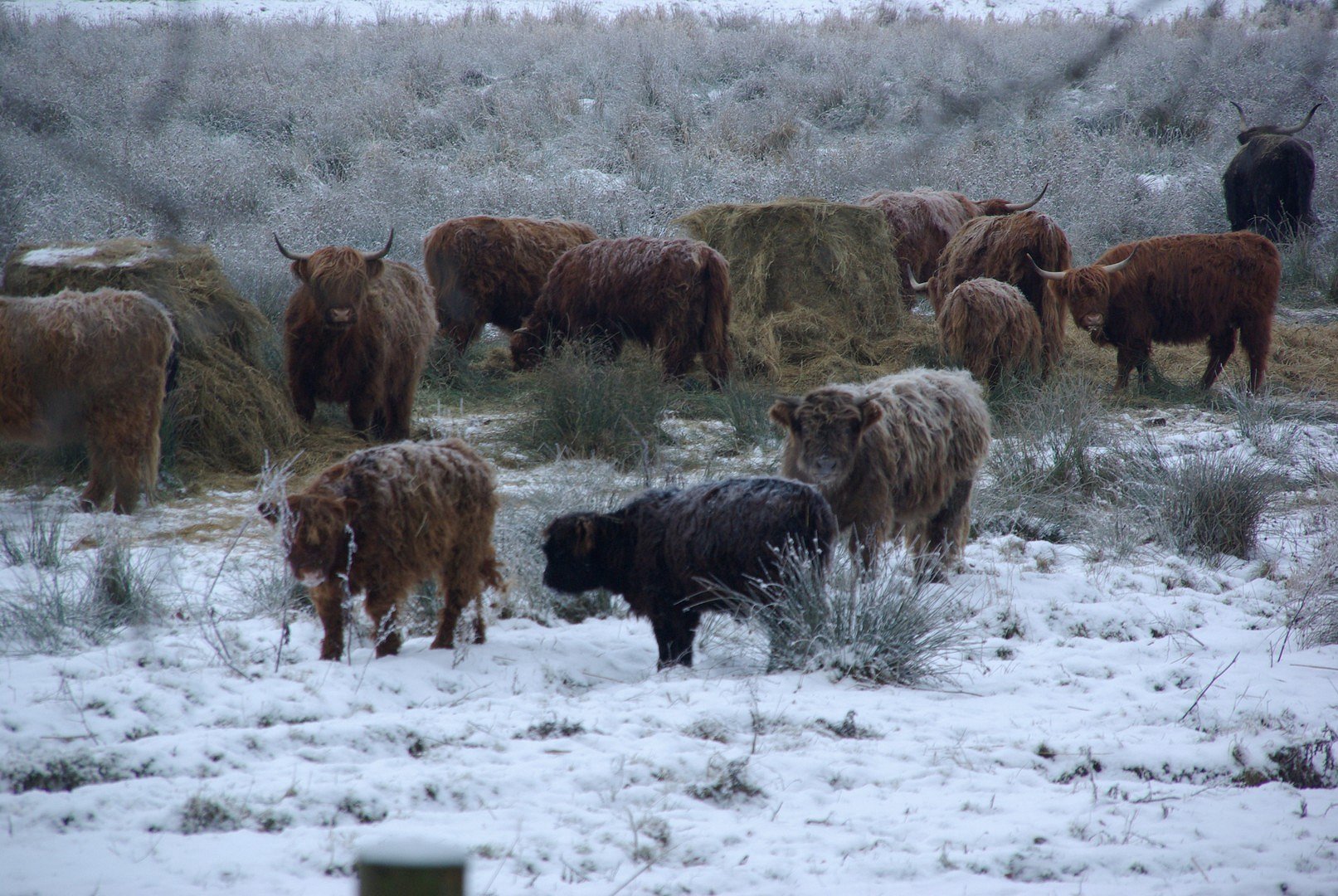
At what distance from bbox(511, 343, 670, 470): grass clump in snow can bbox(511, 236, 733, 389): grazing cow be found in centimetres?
90

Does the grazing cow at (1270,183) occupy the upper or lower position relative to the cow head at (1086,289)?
upper

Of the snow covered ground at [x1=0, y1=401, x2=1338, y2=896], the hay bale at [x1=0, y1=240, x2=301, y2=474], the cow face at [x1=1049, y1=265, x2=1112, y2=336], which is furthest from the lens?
the cow face at [x1=1049, y1=265, x2=1112, y2=336]

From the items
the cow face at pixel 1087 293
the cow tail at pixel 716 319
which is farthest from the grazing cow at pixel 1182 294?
the cow tail at pixel 716 319

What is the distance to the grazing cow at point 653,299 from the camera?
30.6 ft

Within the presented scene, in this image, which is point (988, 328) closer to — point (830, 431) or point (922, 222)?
point (830, 431)

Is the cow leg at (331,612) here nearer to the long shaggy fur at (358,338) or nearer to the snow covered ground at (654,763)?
the snow covered ground at (654,763)

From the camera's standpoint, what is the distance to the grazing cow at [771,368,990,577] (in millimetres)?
5238

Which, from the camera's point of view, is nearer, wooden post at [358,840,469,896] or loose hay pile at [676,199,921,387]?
wooden post at [358,840,469,896]

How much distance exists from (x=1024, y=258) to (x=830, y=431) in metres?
6.02

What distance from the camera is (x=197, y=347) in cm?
800

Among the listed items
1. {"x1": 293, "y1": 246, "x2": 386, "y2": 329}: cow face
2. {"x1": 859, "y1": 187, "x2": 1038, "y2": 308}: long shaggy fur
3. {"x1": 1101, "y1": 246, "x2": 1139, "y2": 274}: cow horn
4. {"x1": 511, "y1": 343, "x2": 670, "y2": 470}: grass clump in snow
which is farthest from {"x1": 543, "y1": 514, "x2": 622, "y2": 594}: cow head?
{"x1": 859, "y1": 187, "x2": 1038, "y2": 308}: long shaggy fur

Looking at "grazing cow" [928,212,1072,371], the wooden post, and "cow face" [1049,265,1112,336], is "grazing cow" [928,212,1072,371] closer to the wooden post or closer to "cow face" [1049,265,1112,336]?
"cow face" [1049,265,1112,336]

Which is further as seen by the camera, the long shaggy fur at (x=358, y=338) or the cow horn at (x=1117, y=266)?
the cow horn at (x=1117, y=266)

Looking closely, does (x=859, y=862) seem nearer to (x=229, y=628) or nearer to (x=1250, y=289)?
(x=229, y=628)
